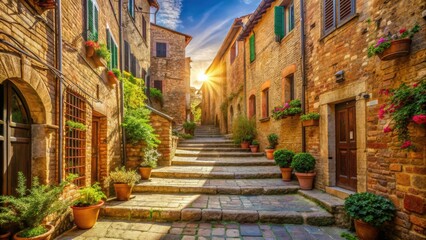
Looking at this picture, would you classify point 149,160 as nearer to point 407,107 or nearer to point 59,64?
point 59,64

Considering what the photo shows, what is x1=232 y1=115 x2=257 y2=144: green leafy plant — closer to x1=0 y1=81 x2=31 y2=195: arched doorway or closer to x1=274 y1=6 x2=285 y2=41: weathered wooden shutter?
x1=274 y1=6 x2=285 y2=41: weathered wooden shutter

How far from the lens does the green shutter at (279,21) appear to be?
8172 mm

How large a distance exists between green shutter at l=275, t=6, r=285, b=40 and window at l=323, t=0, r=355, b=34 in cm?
245

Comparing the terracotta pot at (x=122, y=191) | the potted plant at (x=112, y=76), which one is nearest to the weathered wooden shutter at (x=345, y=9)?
the potted plant at (x=112, y=76)

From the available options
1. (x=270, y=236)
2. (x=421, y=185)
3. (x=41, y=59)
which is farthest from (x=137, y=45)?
(x=421, y=185)

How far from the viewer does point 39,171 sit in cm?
324

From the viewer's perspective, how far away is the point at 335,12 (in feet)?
17.6

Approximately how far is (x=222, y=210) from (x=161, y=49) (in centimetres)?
1487

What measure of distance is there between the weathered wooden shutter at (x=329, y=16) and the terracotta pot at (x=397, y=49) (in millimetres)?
2118

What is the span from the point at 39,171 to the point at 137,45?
27.8ft

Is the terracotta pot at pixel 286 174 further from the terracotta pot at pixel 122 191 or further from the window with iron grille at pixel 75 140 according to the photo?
the window with iron grille at pixel 75 140

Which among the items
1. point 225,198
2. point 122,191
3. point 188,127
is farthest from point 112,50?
point 188,127

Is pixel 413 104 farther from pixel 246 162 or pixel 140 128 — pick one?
pixel 140 128

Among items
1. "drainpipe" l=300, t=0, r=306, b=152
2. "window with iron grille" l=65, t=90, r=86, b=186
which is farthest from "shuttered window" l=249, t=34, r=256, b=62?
"window with iron grille" l=65, t=90, r=86, b=186
